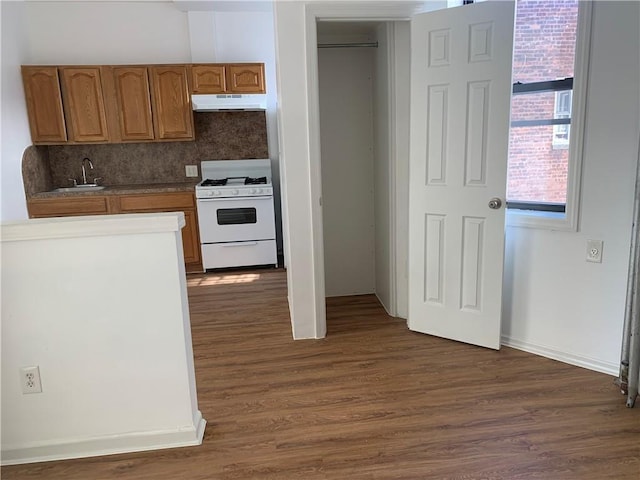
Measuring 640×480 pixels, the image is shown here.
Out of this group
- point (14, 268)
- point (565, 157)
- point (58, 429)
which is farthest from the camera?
point (565, 157)

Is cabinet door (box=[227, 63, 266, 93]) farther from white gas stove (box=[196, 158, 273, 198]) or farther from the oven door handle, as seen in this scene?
the oven door handle

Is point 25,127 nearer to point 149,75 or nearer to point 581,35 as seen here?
point 149,75

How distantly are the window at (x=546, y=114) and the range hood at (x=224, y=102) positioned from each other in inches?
106

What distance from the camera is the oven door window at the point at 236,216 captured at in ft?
15.5

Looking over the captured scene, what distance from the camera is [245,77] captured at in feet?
15.6

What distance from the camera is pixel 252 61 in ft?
16.5

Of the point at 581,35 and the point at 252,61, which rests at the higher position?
the point at 252,61

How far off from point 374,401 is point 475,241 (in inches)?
46.4

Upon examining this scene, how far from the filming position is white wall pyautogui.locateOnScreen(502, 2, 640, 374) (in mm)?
2332

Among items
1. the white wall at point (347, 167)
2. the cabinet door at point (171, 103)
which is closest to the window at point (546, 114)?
the white wall at point (347, 167)

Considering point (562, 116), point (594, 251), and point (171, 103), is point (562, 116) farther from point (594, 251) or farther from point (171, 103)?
point (171, 103)

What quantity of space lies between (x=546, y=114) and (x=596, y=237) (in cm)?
80

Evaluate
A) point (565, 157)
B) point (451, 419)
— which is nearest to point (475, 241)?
point (565, 157)

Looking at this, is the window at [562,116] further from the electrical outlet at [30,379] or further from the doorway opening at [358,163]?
the electrical outlet at [30,379]
